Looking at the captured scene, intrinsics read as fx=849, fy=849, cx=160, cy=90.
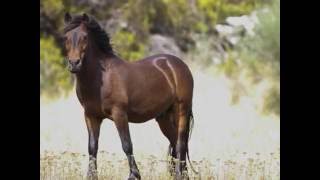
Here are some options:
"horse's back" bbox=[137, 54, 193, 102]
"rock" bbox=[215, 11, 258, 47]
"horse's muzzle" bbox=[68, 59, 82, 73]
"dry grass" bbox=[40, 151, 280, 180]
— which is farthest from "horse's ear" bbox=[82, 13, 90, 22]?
"rock" bbox=[215, 11, 258, 47]

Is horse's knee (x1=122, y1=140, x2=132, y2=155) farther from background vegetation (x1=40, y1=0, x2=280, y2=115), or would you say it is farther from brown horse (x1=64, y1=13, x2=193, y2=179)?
background vegetation (x1=40, y1=0, x2=280, y2=115)

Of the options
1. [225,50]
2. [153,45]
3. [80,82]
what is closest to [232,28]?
[225,50]

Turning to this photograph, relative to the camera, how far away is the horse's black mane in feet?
20.1

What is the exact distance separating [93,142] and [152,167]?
524 mm

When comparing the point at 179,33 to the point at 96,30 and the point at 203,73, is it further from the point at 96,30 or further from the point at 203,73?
the point at 96,30

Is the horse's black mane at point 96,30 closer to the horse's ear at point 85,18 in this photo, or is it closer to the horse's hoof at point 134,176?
the horse's ear at point 85,18

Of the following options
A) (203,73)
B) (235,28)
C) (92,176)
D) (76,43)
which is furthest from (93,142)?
(235,28)

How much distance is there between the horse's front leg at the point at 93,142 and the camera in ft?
20.7

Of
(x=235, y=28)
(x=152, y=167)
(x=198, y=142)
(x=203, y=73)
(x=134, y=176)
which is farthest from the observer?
(x=235, y=28)

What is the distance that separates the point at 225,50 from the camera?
8.24 m

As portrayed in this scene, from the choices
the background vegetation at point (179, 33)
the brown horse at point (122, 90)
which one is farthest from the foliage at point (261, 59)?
the brown horse at point (122, 90)

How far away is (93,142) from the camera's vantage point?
6340 millimetres

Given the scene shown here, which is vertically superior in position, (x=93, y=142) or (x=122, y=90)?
(x=122, y=90)
